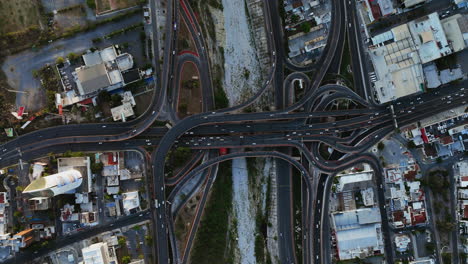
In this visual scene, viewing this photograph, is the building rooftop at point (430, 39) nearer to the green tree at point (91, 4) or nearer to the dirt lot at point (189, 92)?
the dirt lot at point (189, 92)

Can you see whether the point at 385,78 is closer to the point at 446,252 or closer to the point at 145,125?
the point at 446,252

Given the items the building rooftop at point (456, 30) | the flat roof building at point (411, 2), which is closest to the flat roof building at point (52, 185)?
the flat roof building at point (411, 2)

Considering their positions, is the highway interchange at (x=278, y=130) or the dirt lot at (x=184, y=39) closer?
the highway interchange at (x=278, y=130)

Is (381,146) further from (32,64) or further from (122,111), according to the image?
(32,64)

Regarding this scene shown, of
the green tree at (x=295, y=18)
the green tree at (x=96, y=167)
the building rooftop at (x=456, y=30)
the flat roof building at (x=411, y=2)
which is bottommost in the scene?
the green tree at (x=96, y=167)

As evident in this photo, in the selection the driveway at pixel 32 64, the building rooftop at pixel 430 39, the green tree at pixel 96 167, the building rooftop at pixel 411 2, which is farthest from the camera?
the building rooftop at pixel 411 2

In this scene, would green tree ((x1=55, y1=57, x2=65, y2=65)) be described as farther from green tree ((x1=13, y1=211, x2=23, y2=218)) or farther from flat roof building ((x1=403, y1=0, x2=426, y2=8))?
flat roof building ((x1=403, y1=0, x2=426, y2=8))
